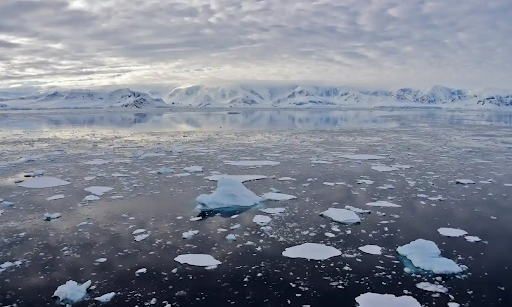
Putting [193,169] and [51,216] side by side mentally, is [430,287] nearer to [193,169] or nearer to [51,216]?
[51,216]

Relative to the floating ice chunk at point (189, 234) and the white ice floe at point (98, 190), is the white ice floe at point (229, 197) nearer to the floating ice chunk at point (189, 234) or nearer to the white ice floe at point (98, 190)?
the floating ice chunk at point (189, 234)

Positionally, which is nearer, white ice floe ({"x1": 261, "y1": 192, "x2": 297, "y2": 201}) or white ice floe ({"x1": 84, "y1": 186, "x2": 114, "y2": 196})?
white ice floe ({"x1": 261, "y1": 192, "x2": 297, "y2": 201})

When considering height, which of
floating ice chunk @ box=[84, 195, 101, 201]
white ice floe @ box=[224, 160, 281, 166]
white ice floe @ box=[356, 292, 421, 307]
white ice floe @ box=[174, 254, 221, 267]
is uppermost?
white ice floe @ box=[356, 292, 421, 307]

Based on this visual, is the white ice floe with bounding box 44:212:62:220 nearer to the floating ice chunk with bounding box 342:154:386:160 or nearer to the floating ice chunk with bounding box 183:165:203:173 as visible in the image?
the floating ice chunk with bounding box 183:165:203:173

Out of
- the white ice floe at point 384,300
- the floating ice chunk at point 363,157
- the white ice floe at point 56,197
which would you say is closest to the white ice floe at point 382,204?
the white ice floe at point 384,300

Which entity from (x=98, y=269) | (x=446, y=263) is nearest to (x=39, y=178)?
(x=98, y=269)

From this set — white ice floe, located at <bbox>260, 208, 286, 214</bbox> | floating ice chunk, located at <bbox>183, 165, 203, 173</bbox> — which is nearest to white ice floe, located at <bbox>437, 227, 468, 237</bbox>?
white ice floe, located at <bbox>260, 208, 286, 214</bbox>
